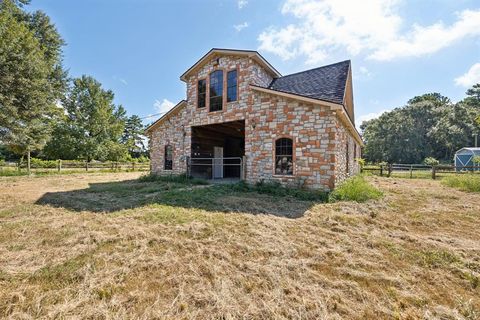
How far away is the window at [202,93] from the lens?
11226 millimetres

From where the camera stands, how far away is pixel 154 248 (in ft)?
11.1

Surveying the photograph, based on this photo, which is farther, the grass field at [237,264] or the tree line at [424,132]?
the tree line at [424,132]

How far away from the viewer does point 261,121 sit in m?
9.12

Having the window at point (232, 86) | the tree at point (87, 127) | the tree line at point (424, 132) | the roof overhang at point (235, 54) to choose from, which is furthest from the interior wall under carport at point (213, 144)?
the tree line at point (424, 132)

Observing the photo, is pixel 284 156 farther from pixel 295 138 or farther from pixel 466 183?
pixel 466 183

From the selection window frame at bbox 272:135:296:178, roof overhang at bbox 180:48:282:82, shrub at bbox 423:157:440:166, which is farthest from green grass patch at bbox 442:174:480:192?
shrub at bbox 423:157:440:166

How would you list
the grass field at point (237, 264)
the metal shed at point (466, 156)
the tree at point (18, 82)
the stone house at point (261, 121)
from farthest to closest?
the metal shed at point (466, 156) → the tree at point (18, 82) → the stone house at point (261, 121) → the grass field at point (237, 264)

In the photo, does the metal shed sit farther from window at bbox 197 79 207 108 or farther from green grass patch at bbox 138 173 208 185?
green grass patch at bbox 138 173 208 185

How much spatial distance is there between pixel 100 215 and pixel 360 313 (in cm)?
559

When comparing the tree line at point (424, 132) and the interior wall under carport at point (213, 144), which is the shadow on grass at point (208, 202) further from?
the tree line at point (424, 132)

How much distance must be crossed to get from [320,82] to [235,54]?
4.18m

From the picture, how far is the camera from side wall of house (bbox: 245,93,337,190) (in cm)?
761

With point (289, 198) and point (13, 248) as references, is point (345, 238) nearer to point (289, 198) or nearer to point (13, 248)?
point (289, 198)

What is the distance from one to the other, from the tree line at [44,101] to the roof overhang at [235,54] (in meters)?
9.30
